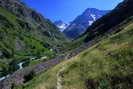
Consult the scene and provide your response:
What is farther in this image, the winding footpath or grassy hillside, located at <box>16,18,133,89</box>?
the winding footpath

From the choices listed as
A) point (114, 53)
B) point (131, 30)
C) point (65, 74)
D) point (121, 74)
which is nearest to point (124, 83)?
point (121, 74)

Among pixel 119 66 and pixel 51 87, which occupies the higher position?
pixel 119 66

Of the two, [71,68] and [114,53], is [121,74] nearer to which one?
[114,53]

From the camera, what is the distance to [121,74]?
1167 inches

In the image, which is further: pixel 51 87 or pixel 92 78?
pixel 51 87

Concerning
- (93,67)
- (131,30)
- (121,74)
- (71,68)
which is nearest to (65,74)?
(71,68)

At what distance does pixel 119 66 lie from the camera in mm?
32594

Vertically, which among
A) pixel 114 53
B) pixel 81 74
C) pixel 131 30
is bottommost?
pixel 81 74

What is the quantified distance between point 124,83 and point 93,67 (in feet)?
34.4

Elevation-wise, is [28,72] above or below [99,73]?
above

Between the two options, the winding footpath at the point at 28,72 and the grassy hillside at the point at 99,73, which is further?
the winding footpath at the point at 28,72

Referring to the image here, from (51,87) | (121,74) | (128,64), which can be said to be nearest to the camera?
(121,74)

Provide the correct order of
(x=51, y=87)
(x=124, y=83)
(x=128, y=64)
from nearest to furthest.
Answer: (x=124, y=83), (x=128, y=64), (x=51, y=87)

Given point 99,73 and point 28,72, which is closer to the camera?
point 99,73
